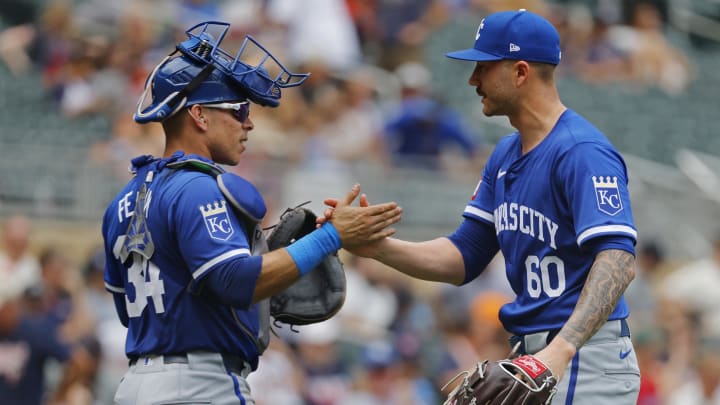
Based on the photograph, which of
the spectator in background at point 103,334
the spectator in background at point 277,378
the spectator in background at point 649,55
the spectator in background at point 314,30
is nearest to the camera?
the spectator in background at point 103,334


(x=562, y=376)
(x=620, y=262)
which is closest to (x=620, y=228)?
(x=620, y=262)

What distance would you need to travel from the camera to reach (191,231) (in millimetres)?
4172

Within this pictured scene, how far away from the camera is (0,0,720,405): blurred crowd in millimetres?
8758

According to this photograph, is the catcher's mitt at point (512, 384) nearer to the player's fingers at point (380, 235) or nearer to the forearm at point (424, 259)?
the player's fingers at point (380, 235)

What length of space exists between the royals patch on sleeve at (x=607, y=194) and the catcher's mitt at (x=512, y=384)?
1.88 feet

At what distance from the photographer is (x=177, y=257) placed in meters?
4.31

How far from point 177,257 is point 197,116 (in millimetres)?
522

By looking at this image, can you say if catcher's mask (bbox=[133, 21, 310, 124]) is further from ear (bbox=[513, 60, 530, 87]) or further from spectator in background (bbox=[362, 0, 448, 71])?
spectator in background (bbox=[362, 0, 448, 71])

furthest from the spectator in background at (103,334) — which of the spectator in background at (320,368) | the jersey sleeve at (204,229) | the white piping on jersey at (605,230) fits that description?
the white piping on jersey at (605,230)

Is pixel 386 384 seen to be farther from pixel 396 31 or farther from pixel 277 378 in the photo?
pixel 396 31

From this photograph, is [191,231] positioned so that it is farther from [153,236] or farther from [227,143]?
[227,143]

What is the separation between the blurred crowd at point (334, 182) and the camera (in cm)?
876

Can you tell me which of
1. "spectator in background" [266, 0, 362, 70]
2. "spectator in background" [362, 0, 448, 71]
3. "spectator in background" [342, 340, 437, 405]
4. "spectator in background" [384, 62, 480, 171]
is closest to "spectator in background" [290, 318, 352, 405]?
"spectator in background" [342, 340, 437, 405]

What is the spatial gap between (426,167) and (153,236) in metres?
7.60
